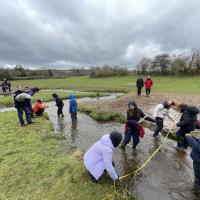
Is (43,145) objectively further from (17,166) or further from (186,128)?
(186,128)

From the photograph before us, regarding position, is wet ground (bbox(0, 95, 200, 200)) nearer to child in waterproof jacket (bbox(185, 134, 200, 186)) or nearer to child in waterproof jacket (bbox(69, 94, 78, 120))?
child in waterproof jacket (bbox(185, 134, 200, 186))

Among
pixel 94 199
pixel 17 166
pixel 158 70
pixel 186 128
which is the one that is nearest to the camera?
pixel 94 199

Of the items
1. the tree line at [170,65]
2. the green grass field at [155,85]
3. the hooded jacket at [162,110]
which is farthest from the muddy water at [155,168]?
the tree line at [170,65]

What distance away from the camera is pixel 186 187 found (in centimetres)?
627

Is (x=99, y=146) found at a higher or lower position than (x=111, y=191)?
higher

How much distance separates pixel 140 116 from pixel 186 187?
128 inches

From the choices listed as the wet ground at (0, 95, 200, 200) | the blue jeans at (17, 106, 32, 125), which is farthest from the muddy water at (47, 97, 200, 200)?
the blue jeans at (17, 106, 32, 125)

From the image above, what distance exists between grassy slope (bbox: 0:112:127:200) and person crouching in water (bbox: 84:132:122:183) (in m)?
0.37

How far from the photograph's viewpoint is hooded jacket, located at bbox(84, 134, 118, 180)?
554 centimetres

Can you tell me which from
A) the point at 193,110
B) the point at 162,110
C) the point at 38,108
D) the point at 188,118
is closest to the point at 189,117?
the point at 188,118

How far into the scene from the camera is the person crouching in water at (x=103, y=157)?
5.53 m

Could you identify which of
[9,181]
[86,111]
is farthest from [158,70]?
[9,181]

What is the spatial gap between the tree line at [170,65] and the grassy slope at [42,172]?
6023 cm

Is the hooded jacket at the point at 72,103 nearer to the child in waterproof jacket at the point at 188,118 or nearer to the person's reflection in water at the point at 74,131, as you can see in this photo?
the person's reflection in water at the point at 74,131
